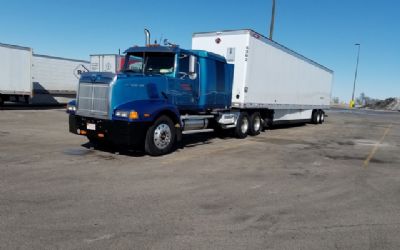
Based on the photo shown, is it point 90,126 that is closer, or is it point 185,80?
point 90,126

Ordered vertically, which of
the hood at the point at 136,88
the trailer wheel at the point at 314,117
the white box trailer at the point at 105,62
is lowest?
the trailer wheel at the point at 314,117

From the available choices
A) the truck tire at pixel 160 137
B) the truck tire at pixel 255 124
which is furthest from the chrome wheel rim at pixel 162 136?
the truck tire at pixel 255 124

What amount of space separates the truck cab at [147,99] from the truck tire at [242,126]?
233cm

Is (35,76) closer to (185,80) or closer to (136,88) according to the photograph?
(185,80)

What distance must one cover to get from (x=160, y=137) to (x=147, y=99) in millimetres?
1041

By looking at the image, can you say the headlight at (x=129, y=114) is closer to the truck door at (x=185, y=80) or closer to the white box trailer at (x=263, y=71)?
the truck door at (x=185, y=80)

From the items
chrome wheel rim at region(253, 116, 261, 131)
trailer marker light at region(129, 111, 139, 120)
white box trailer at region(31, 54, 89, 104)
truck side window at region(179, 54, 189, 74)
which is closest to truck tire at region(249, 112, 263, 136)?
chrome wheel rim at region(253, 116, 261, 131)

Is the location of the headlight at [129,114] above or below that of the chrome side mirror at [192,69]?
below

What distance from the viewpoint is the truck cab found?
884 centimetres

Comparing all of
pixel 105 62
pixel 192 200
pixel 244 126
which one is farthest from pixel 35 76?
pixel 192 200

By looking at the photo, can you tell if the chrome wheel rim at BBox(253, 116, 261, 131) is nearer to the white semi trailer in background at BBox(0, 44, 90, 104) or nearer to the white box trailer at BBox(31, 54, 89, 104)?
the white semi trailer in background at BBox(0, 44, 90, 104)

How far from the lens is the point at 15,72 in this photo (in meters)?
22.8

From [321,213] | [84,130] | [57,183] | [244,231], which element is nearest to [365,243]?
[321,213]

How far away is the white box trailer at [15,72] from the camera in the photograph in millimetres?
22369
